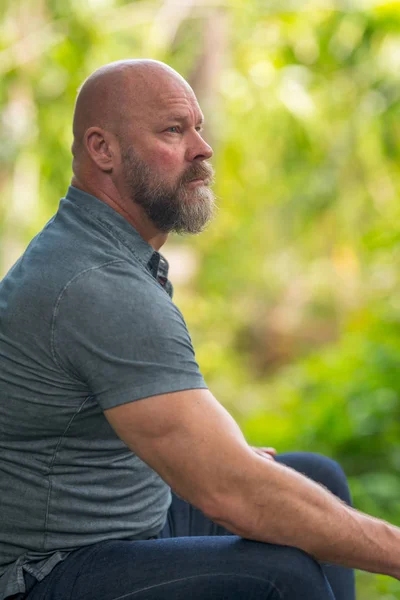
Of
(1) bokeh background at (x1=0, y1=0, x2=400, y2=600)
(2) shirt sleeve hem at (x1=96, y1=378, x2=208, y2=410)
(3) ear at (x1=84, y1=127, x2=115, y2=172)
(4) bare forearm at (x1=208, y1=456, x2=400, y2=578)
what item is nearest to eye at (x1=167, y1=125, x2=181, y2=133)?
(3) ear at (x1=84, y1=127, x2=115, y2=172)

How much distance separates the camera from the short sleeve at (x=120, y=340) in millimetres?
1334

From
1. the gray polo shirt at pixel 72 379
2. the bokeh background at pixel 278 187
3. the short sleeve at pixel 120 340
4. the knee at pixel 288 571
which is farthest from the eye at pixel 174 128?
the bokeh background at pixel 278 187

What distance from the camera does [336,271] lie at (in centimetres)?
824

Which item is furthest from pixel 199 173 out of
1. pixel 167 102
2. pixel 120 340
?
pixel 120 340

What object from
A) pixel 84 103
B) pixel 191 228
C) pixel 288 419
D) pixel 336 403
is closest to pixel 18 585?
pixel 191 228

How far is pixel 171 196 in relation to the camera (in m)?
1.69

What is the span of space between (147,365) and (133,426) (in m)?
0.10

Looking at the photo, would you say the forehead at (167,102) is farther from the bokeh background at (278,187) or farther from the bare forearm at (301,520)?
the bokeh background at (278,187)

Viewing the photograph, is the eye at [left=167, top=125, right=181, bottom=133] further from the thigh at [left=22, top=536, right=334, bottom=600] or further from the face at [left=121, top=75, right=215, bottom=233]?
the thigh at [left=22, top=536, right=334, bottom=600]

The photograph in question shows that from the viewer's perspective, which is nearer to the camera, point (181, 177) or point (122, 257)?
point (122, 257)

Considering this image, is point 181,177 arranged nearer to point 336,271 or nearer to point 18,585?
point 18,585

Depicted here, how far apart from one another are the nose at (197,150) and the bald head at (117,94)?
115 mm

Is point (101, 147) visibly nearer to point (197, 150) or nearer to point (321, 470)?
point (197, 150)

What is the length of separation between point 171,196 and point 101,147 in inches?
6.5
